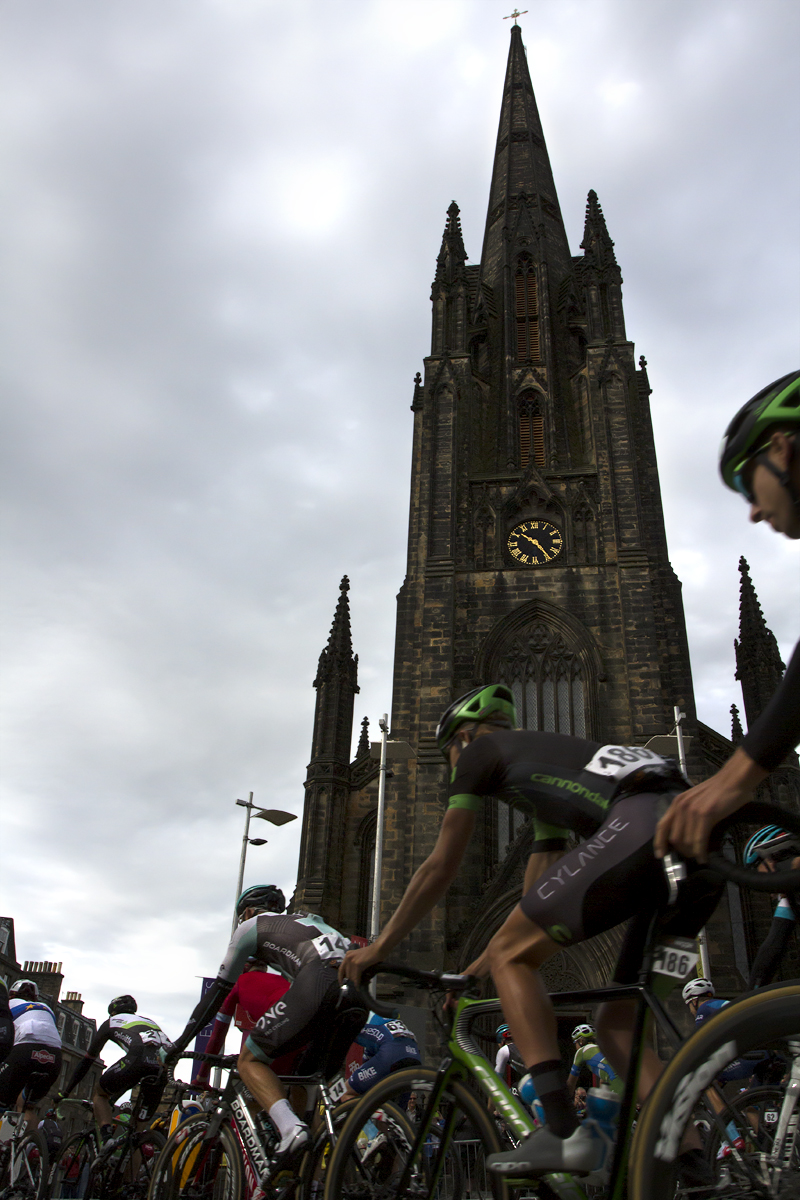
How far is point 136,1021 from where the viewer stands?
6.85m

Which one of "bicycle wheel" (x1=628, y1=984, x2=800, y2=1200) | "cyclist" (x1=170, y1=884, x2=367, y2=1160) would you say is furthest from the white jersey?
"bicycle wheel" (x1=628, y1=984, x2=800, y2=1200)

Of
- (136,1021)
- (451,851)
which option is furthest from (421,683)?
(451,851)

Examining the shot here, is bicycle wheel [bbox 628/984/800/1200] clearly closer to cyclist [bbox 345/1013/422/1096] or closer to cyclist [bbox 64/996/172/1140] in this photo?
cyclist [bbox 345/1013/422/1096]

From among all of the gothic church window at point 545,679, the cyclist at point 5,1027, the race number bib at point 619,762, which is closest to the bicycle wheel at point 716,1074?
the race number bib at point 619,762

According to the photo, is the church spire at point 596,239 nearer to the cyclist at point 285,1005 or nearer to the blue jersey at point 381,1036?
the blue jersey at point 381,1036

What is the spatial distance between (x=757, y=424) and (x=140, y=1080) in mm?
6461

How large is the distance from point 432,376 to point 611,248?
28.7 feet

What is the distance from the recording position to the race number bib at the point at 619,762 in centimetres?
266

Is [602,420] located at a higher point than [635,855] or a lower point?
higher

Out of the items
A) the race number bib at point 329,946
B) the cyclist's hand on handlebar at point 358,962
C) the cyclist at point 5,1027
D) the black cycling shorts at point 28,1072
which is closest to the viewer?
the cyclist's hand on handlebar at point 358,962

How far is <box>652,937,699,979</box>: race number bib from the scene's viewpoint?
237 cm

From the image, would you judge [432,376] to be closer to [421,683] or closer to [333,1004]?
[421,683]

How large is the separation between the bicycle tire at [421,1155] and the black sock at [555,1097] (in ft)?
1.32

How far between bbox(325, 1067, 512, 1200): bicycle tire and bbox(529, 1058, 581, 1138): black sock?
404 millimetres
